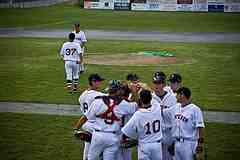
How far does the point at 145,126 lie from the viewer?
8.67 m

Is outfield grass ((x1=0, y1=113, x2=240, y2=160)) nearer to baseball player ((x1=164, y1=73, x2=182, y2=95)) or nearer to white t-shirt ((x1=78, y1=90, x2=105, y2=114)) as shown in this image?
white t-shirt ((x1=78, y1=90, x2=105, y2=114))

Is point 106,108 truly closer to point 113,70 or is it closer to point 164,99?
point 164,99

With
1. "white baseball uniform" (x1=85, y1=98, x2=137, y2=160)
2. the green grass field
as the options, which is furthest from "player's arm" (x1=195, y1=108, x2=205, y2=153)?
the green grass field

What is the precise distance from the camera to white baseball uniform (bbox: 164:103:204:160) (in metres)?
9.25

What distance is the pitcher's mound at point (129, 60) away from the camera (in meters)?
24.7

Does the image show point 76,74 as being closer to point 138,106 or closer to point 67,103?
point 67,103

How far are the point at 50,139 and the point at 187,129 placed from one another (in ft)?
15.2

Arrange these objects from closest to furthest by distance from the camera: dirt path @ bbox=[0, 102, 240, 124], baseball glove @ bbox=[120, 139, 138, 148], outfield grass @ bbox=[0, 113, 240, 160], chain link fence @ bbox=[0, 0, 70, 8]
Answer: baseball glove @ bbox=[120, 139, 138, 148], outfield grass @ bbox=[0, 113, 240, 160], dirt path @ bbox=[0, 102, 240, 124], chain link fence @ bbox=[0, 0, 70, 8]

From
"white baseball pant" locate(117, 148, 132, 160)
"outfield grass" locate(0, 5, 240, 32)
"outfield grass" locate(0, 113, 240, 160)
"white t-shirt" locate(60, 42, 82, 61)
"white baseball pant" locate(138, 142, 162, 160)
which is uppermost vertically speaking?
"outfield grass" locate(0, 5, 240, 32)

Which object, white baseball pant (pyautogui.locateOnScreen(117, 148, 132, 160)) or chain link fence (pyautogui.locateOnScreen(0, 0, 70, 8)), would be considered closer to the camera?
white baseball pant (pyautogui.locateOnScreen(117, 148, 132, 160))

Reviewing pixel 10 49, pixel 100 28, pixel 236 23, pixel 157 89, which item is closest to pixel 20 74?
pixel 10 49

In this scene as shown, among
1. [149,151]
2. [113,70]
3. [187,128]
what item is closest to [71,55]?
[113,70]

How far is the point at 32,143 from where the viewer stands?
12.5m

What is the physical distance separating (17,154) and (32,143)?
34.8 inches
